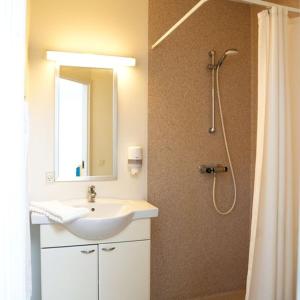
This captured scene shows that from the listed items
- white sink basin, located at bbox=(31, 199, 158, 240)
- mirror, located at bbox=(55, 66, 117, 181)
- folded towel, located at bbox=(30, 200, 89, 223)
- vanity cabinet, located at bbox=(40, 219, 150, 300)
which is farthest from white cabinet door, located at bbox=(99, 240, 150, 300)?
mirror, located at bbox=(55, 66, 117, 181)

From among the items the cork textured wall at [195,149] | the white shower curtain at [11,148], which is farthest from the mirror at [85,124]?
the white shower curtain at [11,148]

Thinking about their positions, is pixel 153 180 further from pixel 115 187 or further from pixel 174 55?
pixel 174 55

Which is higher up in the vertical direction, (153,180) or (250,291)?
(153,180)

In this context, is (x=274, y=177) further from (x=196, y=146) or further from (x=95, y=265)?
(x=95, y=265)

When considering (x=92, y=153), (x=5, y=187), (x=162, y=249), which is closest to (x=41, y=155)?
(x=92, y=153)

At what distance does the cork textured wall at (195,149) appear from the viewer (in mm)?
2725

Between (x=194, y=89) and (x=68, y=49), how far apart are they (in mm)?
1121

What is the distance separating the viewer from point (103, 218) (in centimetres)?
205

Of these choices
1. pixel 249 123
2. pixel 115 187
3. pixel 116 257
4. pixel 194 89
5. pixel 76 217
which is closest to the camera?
pixel 76 217

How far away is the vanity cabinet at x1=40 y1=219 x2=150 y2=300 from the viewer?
2.08m

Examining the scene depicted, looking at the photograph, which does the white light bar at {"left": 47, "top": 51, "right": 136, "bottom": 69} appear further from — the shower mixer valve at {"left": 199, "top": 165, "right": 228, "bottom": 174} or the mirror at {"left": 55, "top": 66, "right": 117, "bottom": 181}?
the shower mixer valve at {"left": 199, "top": 165, "right": 228, "bottom": 174}

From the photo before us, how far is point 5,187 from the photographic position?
2.78ft

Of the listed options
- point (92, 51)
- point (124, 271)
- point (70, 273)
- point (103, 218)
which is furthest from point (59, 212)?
point (92, 51)

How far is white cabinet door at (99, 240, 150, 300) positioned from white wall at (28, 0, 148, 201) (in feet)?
1.66
